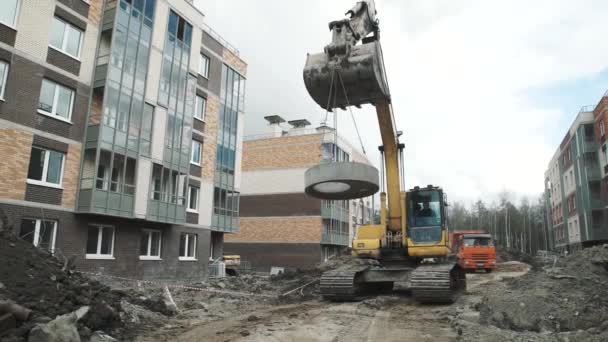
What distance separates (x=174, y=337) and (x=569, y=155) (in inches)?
2015

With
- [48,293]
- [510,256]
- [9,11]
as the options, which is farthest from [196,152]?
[510,256]

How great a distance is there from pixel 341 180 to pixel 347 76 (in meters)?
2.67

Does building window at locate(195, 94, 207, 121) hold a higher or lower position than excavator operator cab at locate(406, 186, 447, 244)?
Result: higher

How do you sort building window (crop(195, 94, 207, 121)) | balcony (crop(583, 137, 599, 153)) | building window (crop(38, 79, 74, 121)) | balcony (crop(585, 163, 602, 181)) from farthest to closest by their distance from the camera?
balcony (crop(583, 137, 599, 153)), balcony (crop(585, 163, 602, 181)), building window (crop(195, 94, 207, 121)), building window (crop(38, 79, 74, 121))

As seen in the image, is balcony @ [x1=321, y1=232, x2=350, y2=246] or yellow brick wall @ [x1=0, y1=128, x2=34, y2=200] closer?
yellow brick wall @ [x1=0, y1=128, x2=34, y2=200]

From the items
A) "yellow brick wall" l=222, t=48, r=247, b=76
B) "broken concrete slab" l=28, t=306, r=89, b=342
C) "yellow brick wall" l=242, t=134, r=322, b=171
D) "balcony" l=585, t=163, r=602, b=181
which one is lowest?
"broken concrete slab" l=28, t=306, r=89, b=342

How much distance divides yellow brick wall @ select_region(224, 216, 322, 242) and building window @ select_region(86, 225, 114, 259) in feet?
82.2

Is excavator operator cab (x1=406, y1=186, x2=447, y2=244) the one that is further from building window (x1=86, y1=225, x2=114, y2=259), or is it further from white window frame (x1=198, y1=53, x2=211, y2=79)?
white window frame (x1=198, y1=53, x2=211, y2=79)

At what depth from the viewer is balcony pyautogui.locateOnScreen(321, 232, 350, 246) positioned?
4341 centimetres

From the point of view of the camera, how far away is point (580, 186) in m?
44.1

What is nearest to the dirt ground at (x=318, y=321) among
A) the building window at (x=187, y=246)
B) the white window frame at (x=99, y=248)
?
the white window frame at (x=99, y=248)

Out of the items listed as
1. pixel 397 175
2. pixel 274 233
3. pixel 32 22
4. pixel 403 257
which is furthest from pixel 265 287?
pixel 274 233

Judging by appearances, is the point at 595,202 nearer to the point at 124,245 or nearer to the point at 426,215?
the point at 426,215

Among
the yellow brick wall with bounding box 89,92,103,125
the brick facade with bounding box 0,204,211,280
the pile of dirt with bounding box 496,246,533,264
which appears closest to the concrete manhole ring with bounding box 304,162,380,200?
the brick facade with bounding box 0,204,211,280
